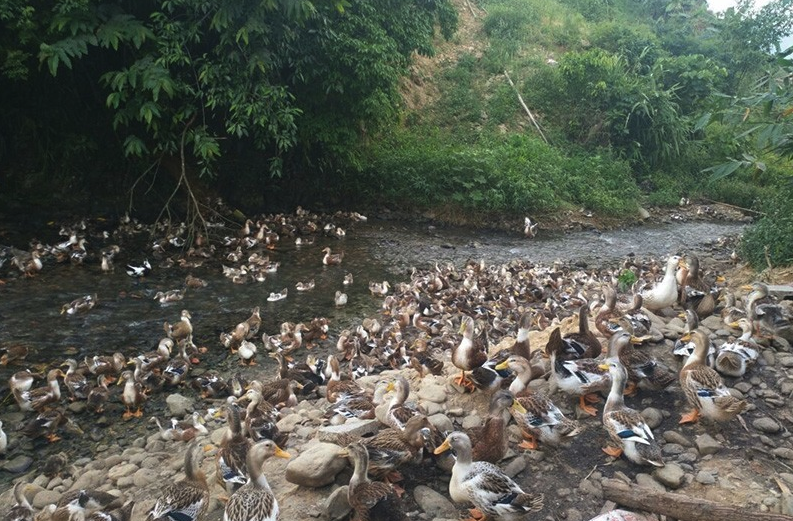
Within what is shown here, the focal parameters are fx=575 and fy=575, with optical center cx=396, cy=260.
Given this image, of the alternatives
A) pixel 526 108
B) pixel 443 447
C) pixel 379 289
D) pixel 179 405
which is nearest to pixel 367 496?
pixel 443 447

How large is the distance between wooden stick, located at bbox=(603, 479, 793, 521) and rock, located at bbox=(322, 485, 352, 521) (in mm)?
2161

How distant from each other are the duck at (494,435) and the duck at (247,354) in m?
5.37

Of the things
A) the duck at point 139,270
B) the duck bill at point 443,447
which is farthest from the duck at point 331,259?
the duck bill at point 443,447

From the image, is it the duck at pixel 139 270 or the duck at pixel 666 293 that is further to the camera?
the duck at pixel 139 270

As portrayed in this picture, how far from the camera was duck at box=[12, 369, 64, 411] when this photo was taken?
25.6 ft

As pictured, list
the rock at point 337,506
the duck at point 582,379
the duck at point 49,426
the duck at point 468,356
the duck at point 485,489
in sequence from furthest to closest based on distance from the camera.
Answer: the duck at point 49,426 → the duck at point 468,356 → the duck at point 582,379 → the rock at point 337,506 → the duck at point 485,489

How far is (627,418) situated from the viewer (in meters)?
5.18

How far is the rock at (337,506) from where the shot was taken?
4.72m

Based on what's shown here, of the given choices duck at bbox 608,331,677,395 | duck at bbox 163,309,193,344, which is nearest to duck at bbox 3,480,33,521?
duck at bbox 163,309,193,344

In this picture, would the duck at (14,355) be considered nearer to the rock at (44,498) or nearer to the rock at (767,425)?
the rock at (44,498)

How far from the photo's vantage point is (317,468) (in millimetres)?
5059

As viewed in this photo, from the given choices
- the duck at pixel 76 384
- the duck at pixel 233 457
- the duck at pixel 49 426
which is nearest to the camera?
the duck at pixel 233 457

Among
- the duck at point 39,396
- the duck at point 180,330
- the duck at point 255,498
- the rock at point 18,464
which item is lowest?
the rock at point 18,464

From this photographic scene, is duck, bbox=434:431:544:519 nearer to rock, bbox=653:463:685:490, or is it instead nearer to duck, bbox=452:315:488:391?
rock, bbox=653:463:685:490
